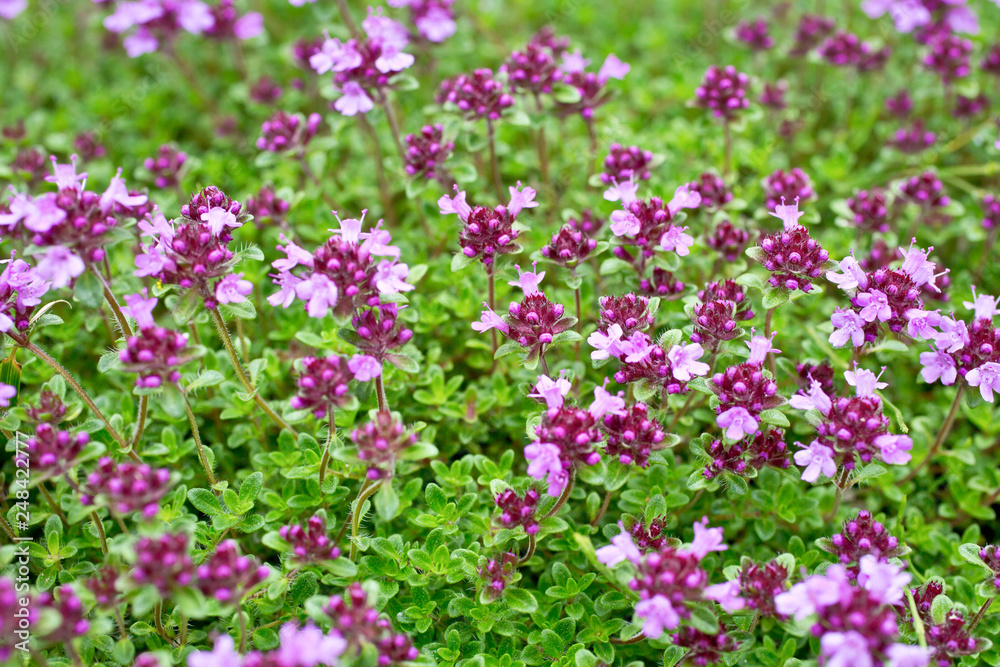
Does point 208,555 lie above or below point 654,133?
below

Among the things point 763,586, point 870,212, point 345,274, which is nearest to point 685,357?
point 763,586

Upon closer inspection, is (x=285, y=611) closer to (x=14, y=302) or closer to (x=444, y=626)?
(x=444, y=626)

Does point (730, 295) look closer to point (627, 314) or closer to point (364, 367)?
point (627, 314)

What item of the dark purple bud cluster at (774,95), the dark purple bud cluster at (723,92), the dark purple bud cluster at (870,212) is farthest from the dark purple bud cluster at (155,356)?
the dark purple bud cluster at (774,95)

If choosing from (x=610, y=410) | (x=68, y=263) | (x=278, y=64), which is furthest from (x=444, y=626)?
(x=278, y=64)

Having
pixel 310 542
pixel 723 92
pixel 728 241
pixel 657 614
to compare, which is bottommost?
pixel 310 542

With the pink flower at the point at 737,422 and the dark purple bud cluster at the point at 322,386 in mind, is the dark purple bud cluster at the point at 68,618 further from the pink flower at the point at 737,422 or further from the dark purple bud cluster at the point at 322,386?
the pink flower at the point at 737,422
